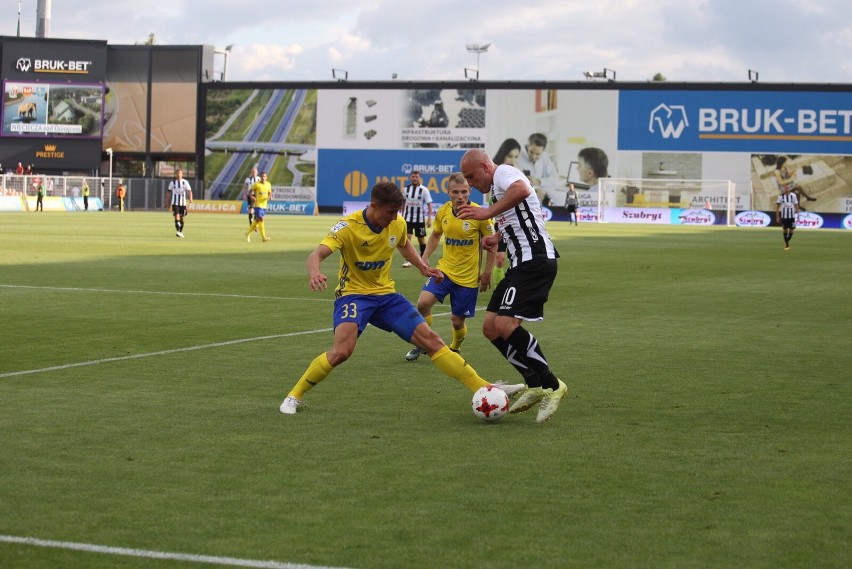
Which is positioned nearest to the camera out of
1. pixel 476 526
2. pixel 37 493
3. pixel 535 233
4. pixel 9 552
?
pixel 9 552

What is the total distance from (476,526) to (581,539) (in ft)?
1.69

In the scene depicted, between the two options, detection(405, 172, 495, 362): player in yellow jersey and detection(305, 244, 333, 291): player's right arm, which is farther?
detection(405, 172, 495, 362): player in yellow jersey

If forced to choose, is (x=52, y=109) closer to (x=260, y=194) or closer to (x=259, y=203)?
(x=260, y=194)

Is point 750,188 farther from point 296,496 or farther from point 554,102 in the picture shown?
point 296,496

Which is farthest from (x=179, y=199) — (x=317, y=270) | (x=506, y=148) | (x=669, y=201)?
(x=506, y=148)

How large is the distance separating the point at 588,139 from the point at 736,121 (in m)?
9.46

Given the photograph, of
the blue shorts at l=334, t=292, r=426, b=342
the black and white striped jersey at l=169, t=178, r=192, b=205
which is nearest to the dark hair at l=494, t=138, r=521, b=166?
the black and white striped jersey at l=169, t=178, r=192, b=205

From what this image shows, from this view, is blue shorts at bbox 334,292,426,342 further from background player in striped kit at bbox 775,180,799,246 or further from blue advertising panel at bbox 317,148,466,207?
blue advertising panel at bbox 317,148,466,207

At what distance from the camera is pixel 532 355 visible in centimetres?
908

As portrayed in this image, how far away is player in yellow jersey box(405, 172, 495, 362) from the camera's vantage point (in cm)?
1252

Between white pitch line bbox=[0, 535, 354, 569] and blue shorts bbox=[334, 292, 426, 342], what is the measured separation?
12.5ft

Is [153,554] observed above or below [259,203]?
below

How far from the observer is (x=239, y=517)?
5.97 meters

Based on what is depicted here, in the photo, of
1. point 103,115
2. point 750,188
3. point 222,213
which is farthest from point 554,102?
point 103,115
